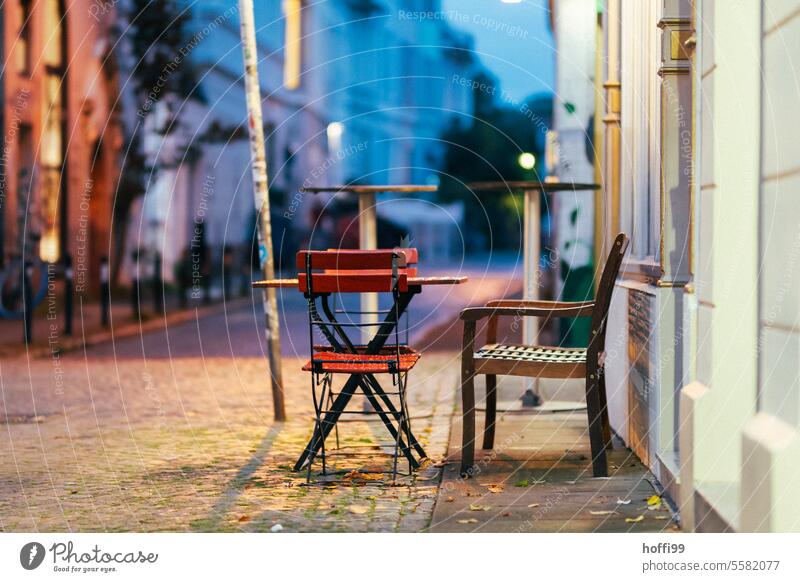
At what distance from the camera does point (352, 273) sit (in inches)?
247

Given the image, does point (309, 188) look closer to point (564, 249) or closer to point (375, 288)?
point (375, 288)

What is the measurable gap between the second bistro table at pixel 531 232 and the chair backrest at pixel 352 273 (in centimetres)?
199

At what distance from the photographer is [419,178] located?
8925 centimetres

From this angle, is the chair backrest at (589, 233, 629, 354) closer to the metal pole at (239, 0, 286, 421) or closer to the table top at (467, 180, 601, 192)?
the table top at (467, 180, 601, 192)

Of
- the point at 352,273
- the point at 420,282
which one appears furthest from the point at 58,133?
the point at 420,282

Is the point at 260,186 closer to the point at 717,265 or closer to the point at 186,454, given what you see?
the point at 186,454

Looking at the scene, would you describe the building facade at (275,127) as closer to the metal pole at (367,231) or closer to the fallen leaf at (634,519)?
the metal pole at (367,231)

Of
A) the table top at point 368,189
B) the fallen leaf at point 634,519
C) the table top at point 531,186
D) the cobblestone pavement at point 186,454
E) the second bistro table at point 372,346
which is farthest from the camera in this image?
the table top at point 368,189

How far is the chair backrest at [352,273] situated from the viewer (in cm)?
616

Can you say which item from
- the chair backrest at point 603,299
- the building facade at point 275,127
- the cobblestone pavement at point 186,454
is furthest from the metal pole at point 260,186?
the chair backrest at point 603,299

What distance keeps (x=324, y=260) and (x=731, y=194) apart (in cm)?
206

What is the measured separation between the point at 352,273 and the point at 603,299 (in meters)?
1.24

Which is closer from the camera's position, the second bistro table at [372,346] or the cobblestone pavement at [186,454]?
the cobblestone pavement at [186,454]
